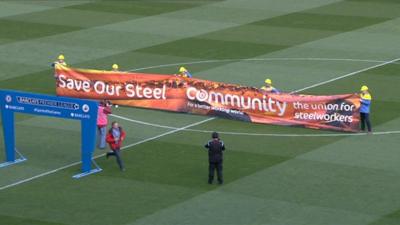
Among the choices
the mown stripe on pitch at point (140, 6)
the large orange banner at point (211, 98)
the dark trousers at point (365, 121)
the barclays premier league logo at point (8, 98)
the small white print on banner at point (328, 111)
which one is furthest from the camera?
the mown stripe on pitch at point (140, 6)

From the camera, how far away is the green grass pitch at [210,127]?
114 ft

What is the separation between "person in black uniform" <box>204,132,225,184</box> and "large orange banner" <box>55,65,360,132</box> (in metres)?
7.93

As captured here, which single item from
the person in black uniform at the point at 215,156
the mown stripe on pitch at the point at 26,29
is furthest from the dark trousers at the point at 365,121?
the mown stripe on pitch at the point at 26,29

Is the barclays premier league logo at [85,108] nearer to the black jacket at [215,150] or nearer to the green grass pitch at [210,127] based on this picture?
the green grass pitch at [210,127]

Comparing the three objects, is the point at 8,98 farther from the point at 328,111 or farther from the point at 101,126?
the point at 328,111

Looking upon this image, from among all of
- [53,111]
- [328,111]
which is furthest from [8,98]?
[328,111]

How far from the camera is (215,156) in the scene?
37.0 m

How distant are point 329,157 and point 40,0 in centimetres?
3957

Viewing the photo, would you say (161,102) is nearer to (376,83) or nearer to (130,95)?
(130,95)

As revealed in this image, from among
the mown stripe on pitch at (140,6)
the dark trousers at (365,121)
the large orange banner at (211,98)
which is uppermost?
the mown stripe on pitch at (140,6)

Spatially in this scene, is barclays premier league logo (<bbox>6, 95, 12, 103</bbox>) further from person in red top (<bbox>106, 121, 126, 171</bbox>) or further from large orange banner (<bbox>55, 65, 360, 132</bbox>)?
large orange banner (<bbox>55, 65, 360, 132</bbox>)

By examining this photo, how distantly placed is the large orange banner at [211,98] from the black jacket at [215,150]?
26.2ft

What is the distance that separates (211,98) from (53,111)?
27.6 feet

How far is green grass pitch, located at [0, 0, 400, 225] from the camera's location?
3488 cm
